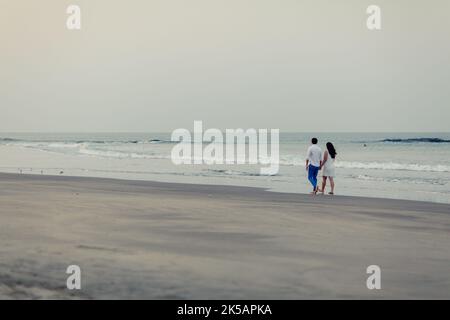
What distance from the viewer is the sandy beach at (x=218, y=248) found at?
18.4 feet

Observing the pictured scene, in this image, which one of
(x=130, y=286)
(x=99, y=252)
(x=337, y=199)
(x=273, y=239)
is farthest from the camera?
(x=337, y=199)

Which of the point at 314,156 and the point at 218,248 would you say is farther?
the point at 314,156

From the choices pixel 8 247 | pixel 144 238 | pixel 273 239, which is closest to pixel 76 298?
pixel 8 247

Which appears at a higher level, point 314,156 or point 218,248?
point 314,156

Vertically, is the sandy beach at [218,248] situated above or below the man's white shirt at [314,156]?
below

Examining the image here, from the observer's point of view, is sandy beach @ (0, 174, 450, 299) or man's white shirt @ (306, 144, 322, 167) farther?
man's white shirt @ (306, 144, 322, 167)

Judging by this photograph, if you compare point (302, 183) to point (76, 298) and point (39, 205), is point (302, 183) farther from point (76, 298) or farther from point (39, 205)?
point (76, 298)

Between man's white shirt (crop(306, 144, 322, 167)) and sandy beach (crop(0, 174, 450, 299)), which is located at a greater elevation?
man's white shirt (crop(306, 144, 322, 167))

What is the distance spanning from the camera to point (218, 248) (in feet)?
24.8

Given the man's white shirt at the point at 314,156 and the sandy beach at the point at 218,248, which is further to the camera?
the man's white shirt at the point at 314,156

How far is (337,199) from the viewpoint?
15297mm

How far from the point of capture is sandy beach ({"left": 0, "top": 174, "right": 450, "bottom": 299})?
5598 millimetres
